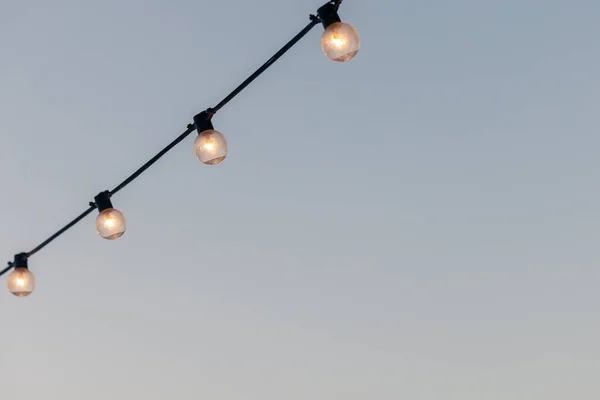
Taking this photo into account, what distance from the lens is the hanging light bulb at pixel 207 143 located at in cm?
413

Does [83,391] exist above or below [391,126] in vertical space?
below

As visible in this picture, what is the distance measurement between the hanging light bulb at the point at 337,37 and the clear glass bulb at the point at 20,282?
3392 mm

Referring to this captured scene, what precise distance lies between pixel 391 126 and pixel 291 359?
3.00 meters

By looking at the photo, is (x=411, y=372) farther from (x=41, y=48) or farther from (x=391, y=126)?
(x=41, y=48)

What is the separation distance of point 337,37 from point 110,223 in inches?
88.9

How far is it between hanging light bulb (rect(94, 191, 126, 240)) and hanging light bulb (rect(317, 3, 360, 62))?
2.13 metres

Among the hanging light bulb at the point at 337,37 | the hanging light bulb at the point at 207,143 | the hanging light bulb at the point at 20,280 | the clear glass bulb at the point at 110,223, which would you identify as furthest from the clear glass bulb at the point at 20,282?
the hanging light bulb at the point at 337,37

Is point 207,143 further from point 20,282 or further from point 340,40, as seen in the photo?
point 20,282

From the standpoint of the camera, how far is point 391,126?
873cm

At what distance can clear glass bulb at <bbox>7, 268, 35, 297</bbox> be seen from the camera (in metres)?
5.62

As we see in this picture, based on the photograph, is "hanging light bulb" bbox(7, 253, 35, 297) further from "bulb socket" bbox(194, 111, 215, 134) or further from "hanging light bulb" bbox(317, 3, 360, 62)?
"hanging light bulb" bbox(317, 3, 360, 62)

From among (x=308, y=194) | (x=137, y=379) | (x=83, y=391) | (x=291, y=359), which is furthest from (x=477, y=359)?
(x=83, y=391)

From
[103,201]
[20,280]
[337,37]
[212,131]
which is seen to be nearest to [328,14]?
[337,37]

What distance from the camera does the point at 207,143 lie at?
413 centimetres
